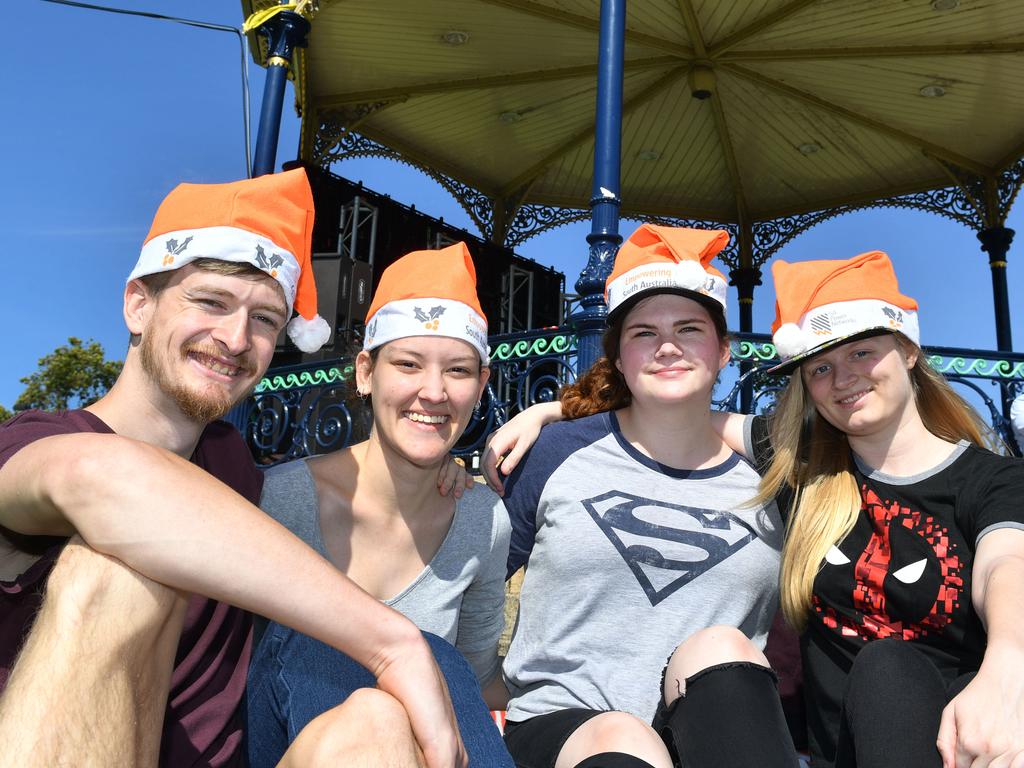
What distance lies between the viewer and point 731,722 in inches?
62.7

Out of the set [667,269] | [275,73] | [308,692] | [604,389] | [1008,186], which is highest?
[1008,186]

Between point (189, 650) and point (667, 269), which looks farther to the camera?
point (667, 269)

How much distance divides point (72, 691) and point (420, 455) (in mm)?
972

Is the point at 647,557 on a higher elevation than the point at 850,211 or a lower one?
lower

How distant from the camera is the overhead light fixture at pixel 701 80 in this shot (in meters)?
8.82

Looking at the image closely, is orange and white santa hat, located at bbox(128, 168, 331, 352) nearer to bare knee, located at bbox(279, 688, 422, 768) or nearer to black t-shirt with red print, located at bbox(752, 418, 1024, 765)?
bare knee, located at bbox(279, 688, 422, 768)

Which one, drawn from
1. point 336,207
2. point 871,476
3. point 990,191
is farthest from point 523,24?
point 871,476

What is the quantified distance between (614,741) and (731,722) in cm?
24

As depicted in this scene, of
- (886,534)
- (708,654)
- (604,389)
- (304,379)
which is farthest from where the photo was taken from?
(304,379)

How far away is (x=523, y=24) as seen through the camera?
8242 millimetres

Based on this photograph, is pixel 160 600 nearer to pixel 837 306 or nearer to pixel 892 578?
pixel 892 578

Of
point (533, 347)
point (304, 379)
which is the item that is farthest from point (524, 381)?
point (304, 379)

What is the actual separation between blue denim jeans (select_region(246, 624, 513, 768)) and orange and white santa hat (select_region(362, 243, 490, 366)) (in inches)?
30.6

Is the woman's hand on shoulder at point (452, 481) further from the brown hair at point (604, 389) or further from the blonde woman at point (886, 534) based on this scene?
the brown hair at point (604, 389)
